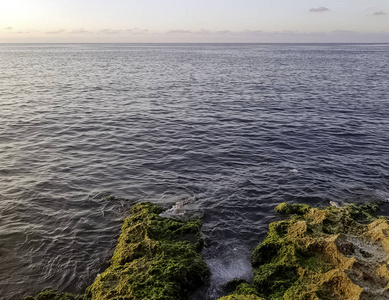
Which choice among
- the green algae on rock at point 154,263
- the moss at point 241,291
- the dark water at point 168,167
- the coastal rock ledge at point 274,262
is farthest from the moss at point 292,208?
the moss at point 241,291

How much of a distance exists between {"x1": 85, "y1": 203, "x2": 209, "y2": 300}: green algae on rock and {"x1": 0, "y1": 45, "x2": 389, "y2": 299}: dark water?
70cm

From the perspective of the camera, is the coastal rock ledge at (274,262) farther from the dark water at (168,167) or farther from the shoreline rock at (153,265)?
the dark water at (168,167)

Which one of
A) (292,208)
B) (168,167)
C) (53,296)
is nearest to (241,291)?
(53,296)

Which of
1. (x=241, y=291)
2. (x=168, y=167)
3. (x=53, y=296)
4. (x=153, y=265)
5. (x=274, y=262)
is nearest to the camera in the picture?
(x=241, y=291)

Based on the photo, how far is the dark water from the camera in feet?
37.2

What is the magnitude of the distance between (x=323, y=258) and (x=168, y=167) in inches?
420

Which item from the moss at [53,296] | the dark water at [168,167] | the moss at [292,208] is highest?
the moss at [53,296]

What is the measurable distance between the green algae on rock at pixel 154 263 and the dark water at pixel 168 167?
2.28 feet

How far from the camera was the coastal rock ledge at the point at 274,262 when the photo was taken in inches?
331

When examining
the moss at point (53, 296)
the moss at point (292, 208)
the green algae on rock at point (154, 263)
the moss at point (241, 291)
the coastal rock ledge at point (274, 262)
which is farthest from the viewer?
the moss at point (292, 208)

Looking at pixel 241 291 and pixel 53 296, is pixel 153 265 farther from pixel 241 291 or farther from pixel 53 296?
pixel 53 296

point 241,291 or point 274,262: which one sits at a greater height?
point 241,291

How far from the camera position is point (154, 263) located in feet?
31.4

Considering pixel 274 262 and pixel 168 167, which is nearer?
pixel 274 262
